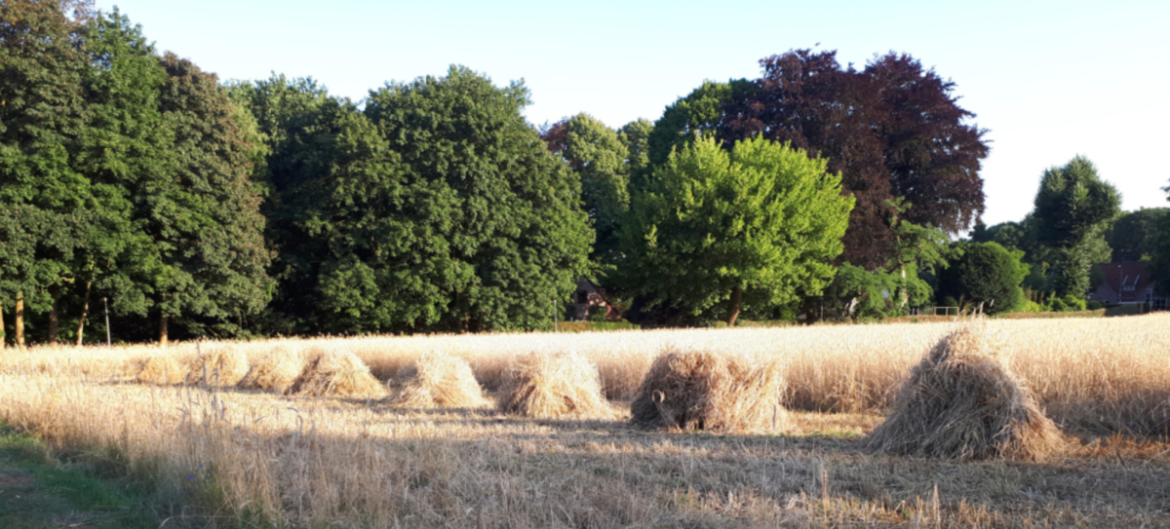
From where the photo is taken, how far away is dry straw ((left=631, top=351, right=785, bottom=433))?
888 centimetres

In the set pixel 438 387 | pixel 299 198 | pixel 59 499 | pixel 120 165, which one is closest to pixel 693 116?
pixel 299 198

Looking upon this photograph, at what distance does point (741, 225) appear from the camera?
3472cm

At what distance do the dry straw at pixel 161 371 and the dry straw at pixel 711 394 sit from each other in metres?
12.0

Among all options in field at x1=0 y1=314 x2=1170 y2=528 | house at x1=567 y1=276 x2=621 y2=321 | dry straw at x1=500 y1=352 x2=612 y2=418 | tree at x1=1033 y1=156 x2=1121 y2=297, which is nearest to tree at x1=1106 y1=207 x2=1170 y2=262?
tree at x1=1033 y1=156 x2=1121 y2=297

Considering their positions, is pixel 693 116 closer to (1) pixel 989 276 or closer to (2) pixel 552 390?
(1) pixel 989 276

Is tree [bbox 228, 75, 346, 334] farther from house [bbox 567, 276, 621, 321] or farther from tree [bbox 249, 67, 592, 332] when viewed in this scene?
house [bbox 567, 276, 621, 321]

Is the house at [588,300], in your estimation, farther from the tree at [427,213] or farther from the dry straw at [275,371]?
the dry straw at [275,371]

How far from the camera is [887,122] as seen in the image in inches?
1510

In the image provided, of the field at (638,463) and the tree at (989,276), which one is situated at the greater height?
the tree at (989,276)

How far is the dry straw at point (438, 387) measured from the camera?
1195 cm

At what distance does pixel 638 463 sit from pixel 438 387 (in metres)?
6.25

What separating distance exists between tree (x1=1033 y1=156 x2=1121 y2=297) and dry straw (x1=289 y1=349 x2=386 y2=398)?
57825 millimetres

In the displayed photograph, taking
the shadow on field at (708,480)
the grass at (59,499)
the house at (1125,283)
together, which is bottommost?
the grass at (59,499)

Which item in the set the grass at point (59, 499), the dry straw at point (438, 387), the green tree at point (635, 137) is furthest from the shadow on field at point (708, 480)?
the green tree at point (635, 137)
